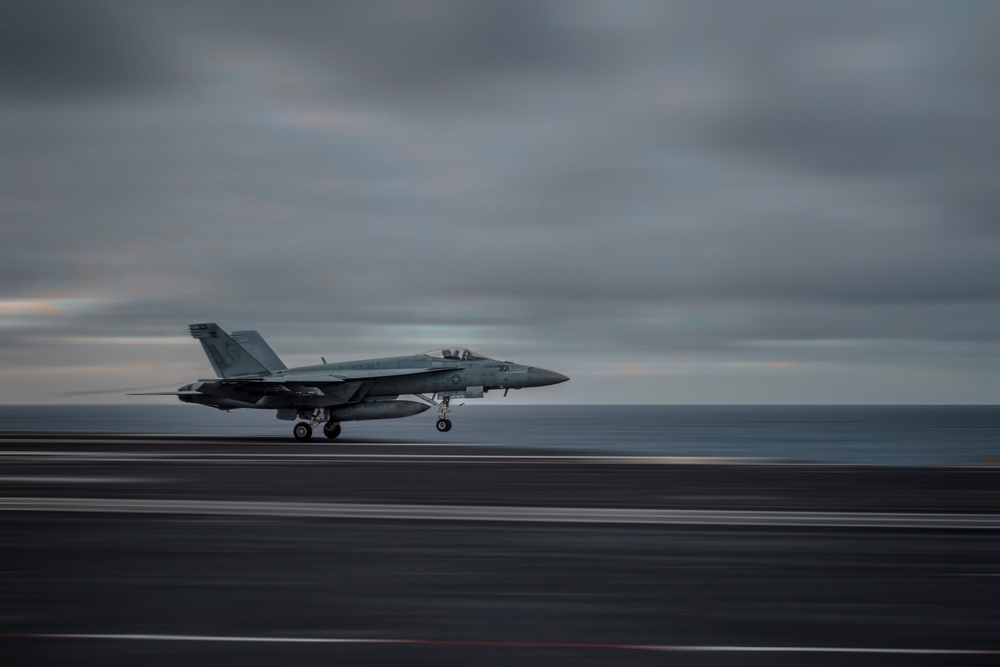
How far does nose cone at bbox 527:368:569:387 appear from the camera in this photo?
4012cm

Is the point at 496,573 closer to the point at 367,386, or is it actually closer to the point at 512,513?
the point at 512,513

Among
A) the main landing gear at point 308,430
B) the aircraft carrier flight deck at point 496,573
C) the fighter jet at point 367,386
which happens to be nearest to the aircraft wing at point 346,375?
the fighter jet at point 367,386

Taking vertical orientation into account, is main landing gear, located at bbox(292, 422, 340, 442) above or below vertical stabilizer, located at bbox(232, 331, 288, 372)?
below

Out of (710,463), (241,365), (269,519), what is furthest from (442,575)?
(241,365)

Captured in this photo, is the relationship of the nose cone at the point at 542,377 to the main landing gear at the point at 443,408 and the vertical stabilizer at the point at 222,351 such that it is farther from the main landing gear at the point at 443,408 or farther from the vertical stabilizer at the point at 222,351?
the vertical stabilizer at the point at 222,351

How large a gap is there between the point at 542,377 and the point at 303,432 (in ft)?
34.3

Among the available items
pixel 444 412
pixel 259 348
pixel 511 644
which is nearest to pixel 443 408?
pixel 444 412

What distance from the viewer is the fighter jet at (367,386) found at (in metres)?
40.0

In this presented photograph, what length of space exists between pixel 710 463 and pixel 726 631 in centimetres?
2001

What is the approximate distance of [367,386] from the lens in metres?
41.0

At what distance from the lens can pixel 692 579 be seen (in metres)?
9.38

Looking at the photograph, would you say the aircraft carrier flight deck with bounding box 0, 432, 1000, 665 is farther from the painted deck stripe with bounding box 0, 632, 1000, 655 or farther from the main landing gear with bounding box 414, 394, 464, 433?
the main landing gear with bounding box 414, 394, 464, 433

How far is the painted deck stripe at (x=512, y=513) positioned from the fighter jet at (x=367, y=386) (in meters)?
23.6

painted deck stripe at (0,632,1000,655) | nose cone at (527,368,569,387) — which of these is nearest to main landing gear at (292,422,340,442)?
nose cone at (527,368,569,387)
